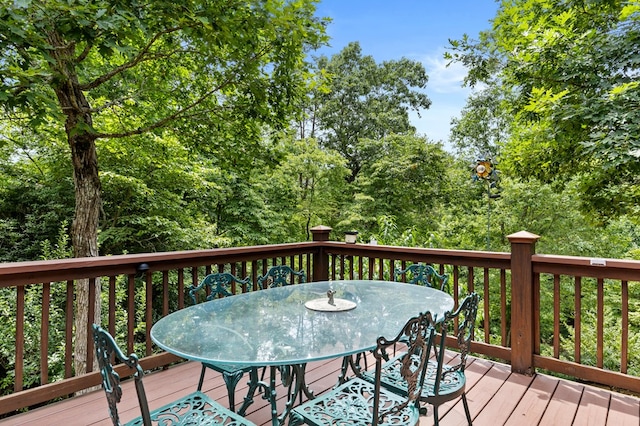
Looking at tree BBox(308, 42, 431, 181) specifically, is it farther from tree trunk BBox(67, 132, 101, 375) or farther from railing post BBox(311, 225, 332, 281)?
tree trunk BBox(67, 132, 101, 375)

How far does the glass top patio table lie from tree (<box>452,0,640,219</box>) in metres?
3.03

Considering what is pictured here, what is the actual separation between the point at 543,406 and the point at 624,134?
2.95 meters

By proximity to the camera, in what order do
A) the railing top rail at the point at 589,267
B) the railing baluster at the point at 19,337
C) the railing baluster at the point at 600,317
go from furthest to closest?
the railing baluster at the point at 600,317 < the railing top rail at the point at 589,267 < the railing baluster at the point at 19,337

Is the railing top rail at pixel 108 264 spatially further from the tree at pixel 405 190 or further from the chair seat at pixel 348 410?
the tree at pixel 405 190

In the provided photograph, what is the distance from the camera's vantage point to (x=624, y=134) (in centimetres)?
365

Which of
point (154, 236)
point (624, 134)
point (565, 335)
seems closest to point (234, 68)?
point (624, 134)

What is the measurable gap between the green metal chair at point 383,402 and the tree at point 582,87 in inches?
137

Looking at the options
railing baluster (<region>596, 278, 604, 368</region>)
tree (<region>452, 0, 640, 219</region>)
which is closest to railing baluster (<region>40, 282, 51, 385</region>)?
railing baluster (<region>596, 278, 604, 368</region>)

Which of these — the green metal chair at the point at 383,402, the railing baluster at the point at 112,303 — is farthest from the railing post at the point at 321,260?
the green metal chair at the point at 383,402

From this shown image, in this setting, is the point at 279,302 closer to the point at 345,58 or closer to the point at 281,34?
the point at 281,34

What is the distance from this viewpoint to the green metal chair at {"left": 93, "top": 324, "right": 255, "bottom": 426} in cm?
115

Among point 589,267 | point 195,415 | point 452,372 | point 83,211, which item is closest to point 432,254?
point 589,267

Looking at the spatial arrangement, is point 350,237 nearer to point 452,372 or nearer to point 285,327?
point 452,372

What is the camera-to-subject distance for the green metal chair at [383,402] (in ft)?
4.55
